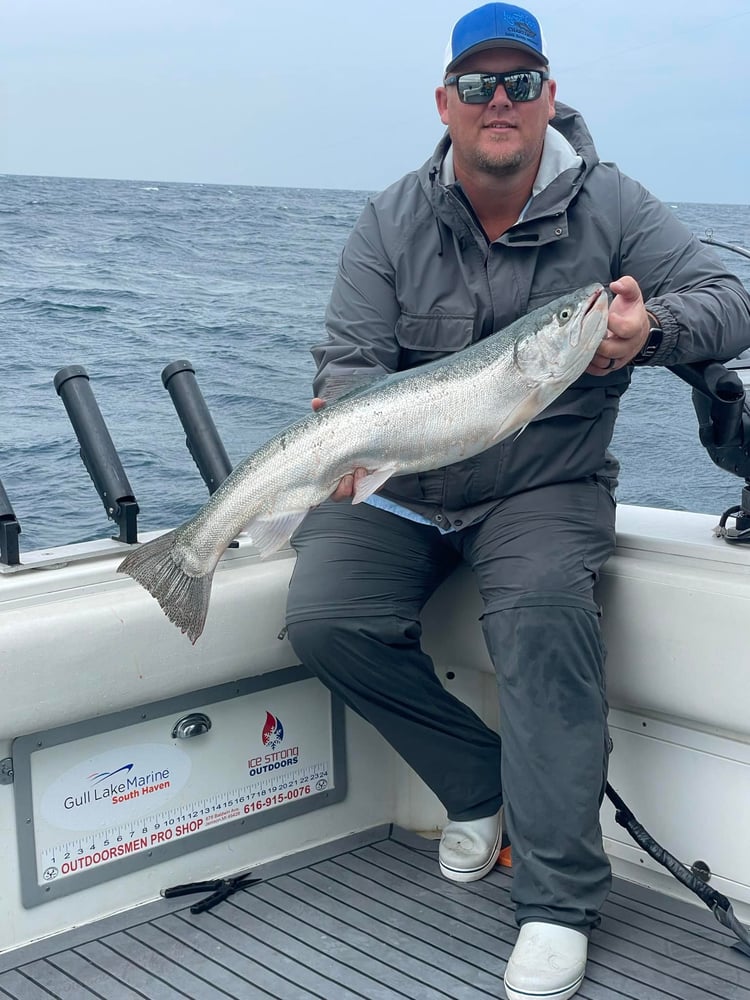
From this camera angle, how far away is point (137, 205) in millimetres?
26859

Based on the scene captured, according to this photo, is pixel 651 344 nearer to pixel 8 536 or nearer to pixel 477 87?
pixel 477 87

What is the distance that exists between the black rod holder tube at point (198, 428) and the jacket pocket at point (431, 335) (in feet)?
1.89

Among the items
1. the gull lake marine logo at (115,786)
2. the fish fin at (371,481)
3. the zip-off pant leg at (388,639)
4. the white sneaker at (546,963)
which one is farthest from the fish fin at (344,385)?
the white sneaker at (546,963)

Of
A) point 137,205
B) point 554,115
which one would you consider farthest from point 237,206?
point 554,115

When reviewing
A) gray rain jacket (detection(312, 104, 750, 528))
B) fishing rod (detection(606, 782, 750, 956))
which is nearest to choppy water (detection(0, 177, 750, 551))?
gray rain jacket (detection(312, 104, 750, 528))

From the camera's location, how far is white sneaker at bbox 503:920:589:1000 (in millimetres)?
2334

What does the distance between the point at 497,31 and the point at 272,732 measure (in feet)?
6.06

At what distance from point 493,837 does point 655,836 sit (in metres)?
0.40

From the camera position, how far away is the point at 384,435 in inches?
94.7

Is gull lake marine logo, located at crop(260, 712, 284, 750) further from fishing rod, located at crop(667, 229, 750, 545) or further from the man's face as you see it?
the man's face

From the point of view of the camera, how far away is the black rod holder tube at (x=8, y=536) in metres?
2.68

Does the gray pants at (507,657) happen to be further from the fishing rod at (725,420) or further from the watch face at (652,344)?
the watch face at (652,344)

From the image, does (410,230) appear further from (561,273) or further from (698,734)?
(698,734)

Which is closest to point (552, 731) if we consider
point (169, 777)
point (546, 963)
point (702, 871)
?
point (546, 963)
